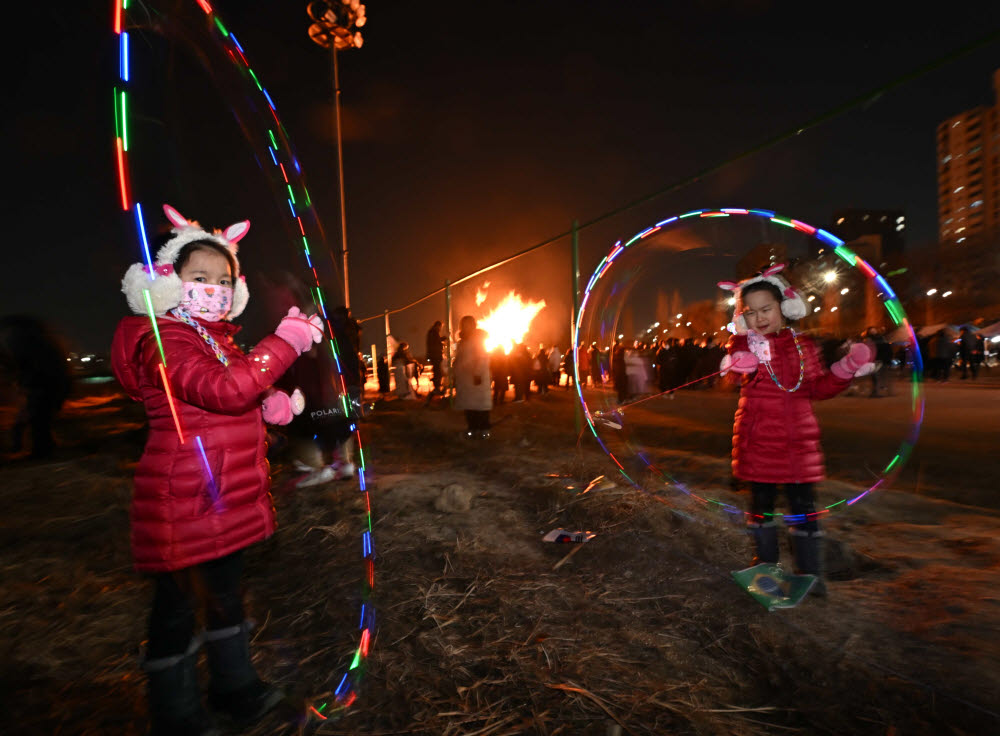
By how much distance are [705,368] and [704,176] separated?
2227 mm

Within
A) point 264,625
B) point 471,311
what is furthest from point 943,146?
point 264,625

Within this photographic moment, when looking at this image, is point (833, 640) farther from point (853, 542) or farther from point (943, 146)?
point (943, 146)

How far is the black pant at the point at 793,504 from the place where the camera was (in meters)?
3.17

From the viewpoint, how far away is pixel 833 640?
260 cm

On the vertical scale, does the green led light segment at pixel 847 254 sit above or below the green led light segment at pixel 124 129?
below

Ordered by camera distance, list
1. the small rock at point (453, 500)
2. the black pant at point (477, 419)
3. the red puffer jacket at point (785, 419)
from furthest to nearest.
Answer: the black pant at point (477, 419) < the small rock at point (453, 500) < the red puffer jacket at point (785, 419)

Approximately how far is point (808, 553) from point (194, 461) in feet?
10.6

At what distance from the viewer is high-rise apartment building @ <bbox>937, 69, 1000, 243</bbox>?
3364 inches

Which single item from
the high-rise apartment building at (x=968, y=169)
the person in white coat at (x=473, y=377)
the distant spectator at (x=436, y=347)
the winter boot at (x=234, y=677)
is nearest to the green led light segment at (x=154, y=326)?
the winter boot at (x=234, y=677)

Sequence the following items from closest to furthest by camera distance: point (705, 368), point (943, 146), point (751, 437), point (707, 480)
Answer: point (751, 437) < point (707, 480) < point (705, 368) < point (943, 146)

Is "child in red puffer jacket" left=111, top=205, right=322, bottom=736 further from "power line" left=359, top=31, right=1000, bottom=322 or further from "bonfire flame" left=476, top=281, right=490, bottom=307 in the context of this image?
"bonfire flame" left=476, top=281, right=490, bottom=307

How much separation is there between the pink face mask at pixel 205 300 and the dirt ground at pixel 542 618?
66.8 inches

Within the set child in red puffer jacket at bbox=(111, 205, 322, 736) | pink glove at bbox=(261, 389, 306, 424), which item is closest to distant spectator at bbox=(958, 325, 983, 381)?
pink glove at bbox=(261, 389, 306, 424)

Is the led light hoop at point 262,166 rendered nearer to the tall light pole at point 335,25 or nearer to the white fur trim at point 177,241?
the white fur trim at point 177,241
